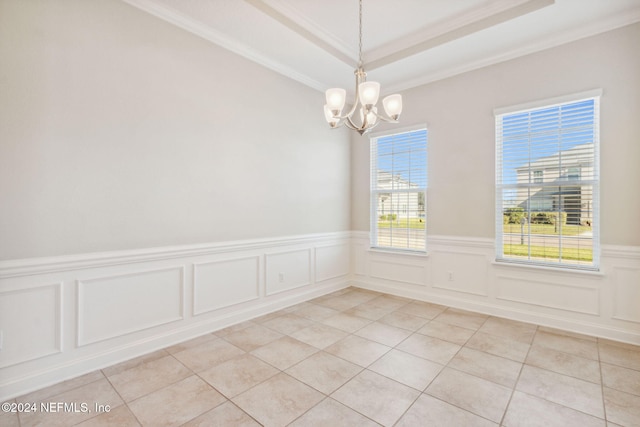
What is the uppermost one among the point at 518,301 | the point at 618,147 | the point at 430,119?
the point at 430,119

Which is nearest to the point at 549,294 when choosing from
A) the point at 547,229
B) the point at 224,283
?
the point at 547,229

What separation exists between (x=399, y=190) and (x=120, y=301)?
352cm

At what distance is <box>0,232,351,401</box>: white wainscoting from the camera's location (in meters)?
2.11

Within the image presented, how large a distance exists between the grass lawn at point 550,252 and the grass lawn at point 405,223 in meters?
1.03

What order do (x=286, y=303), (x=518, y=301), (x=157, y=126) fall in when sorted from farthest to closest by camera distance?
(x=286, y=303), (x=518, y=301), (x=157, y=126)

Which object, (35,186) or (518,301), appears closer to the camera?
(35,186)

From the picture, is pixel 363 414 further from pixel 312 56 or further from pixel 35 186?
pixel 312 56

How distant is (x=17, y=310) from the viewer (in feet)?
6.86

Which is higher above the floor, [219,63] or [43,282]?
[219,63]

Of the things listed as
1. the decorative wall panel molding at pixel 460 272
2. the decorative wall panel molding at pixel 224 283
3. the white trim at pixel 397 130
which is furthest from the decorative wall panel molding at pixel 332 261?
the white trim at pixel 397 130

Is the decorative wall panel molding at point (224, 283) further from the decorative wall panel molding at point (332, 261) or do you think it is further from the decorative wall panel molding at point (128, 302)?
the decorative wall panel molding at point (332, 261)

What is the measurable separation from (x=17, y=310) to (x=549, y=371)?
3.89 metres

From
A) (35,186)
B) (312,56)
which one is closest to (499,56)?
(312,56)

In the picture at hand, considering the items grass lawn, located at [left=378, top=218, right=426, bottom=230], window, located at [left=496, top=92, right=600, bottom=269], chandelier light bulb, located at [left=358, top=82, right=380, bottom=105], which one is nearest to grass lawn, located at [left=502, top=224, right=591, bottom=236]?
window, located at [left=496, top=92, right=600, bottom=269]
